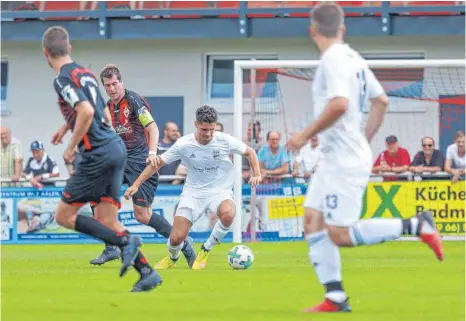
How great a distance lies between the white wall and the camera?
2695 centimetres

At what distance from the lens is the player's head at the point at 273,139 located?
68.2 ft

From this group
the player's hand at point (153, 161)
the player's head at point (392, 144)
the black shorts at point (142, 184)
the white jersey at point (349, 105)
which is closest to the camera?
the white jersey at point (349, 105)

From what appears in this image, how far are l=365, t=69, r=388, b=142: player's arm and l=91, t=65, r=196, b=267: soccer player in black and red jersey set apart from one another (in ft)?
17.2

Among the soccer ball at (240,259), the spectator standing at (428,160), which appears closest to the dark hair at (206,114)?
the soccer ball at (240,259)

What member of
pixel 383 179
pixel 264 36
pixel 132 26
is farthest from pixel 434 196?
pixel 132 26

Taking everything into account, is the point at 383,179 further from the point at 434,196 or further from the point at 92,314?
the point at 92,314

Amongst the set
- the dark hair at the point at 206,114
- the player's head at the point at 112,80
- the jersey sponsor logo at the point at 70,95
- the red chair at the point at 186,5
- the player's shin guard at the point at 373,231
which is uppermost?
the red chair at the point at 186,5

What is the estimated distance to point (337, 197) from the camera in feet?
26.6

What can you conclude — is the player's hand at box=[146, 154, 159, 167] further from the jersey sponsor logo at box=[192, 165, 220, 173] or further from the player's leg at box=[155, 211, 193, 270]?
the jersey sponsor logo at box=[192, 165, 220, 173]

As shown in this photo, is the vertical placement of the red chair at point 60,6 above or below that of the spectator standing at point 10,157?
above

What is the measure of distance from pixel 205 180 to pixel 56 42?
479cm

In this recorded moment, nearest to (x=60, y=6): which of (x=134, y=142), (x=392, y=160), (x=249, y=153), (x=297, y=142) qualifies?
(x=392, y=160)

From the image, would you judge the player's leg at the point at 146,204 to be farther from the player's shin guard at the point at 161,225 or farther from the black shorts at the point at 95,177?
the black shorts at the point at 95,177

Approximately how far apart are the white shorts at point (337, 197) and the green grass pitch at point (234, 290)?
0.67 m
